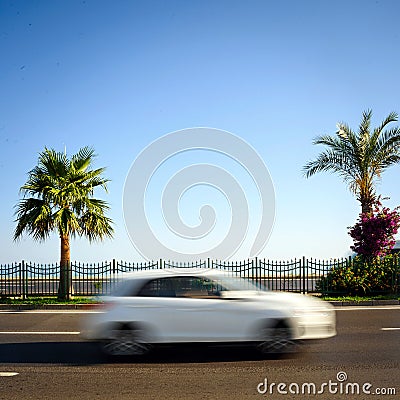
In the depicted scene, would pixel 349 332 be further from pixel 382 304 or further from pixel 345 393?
pixel 382 304

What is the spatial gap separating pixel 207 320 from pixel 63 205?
Result: 538 inches

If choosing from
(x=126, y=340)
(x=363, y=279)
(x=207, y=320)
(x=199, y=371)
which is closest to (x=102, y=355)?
(x=126, y=340)

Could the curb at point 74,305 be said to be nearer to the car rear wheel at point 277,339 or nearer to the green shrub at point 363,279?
the green shrub at point 363,279

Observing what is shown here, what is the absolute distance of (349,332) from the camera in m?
12.7

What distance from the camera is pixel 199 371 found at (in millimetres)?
8539

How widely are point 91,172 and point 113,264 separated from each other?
3.77 meters

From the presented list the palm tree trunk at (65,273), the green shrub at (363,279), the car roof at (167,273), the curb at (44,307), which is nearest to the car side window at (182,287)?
the car roof at (167,273)

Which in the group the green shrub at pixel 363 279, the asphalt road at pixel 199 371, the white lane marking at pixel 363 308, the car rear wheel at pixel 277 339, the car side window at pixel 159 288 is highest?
the car side window at pixel 159 288

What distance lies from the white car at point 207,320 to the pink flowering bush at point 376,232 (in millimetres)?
14597

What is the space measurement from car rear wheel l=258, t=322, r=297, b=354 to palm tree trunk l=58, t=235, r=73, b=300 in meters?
13.3

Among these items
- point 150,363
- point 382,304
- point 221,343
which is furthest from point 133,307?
point 382,304

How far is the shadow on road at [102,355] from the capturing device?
939 centimetres

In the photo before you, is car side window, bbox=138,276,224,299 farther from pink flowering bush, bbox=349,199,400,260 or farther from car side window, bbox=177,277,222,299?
pink flowering bush, bbox=349,199,400,260

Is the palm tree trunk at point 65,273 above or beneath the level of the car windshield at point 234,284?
beneath
